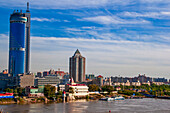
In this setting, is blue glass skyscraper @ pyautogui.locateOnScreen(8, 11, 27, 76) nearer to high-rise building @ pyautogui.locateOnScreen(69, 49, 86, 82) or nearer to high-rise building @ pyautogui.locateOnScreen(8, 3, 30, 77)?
high-rise building @ pyautogui.locateOnScreen(8, 3, 30, 77)

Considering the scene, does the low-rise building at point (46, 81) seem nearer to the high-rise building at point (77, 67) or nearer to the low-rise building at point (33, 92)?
the low-rise building at point (33, 92)

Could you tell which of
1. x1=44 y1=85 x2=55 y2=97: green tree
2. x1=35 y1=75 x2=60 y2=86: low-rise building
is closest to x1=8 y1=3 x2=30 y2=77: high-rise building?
x1=35 y1=75 x2=60 y2=86: low-rise building

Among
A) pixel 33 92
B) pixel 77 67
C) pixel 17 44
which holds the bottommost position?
pixel 33 92

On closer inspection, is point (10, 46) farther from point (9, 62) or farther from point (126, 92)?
point (126, 92)

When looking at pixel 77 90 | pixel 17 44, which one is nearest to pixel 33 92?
pixel 77 90

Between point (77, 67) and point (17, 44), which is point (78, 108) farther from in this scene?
point (17, 44)

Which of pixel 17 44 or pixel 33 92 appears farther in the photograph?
pixel 17 44

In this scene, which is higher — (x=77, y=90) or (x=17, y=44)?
(x=17, y=44)

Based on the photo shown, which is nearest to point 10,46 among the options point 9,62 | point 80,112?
point 9,62

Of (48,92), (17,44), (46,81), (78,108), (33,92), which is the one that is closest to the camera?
(78,108)
